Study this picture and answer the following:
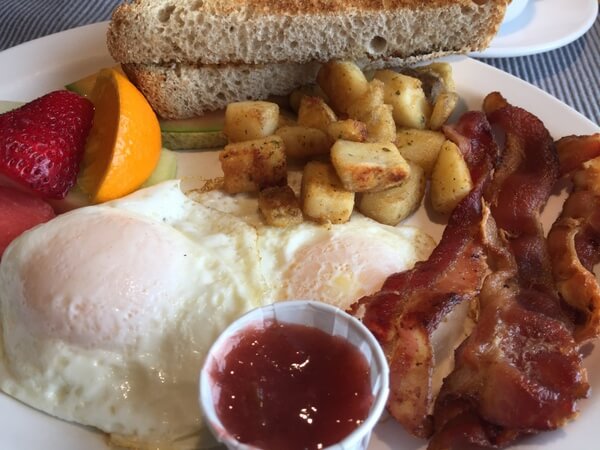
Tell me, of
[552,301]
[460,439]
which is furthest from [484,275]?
[460,439]

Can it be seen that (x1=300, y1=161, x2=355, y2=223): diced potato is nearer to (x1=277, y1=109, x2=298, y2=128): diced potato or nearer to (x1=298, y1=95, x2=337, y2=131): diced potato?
(x1=298, y1=95, x2=337, y2=131): diced potato

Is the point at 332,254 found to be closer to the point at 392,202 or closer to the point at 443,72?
the point at 392,202

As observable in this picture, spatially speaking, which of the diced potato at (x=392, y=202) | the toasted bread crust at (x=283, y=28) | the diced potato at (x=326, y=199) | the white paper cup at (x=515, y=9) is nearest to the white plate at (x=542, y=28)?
the white paper cup at (x=515, y=9)

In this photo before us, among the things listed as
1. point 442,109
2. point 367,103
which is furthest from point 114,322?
point 442,109

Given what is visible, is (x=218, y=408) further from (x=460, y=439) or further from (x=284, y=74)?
(x=284, y=74)

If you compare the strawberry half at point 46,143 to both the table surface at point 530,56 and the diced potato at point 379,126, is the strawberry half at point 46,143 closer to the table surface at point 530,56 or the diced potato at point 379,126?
the diced potato at point 379,126
